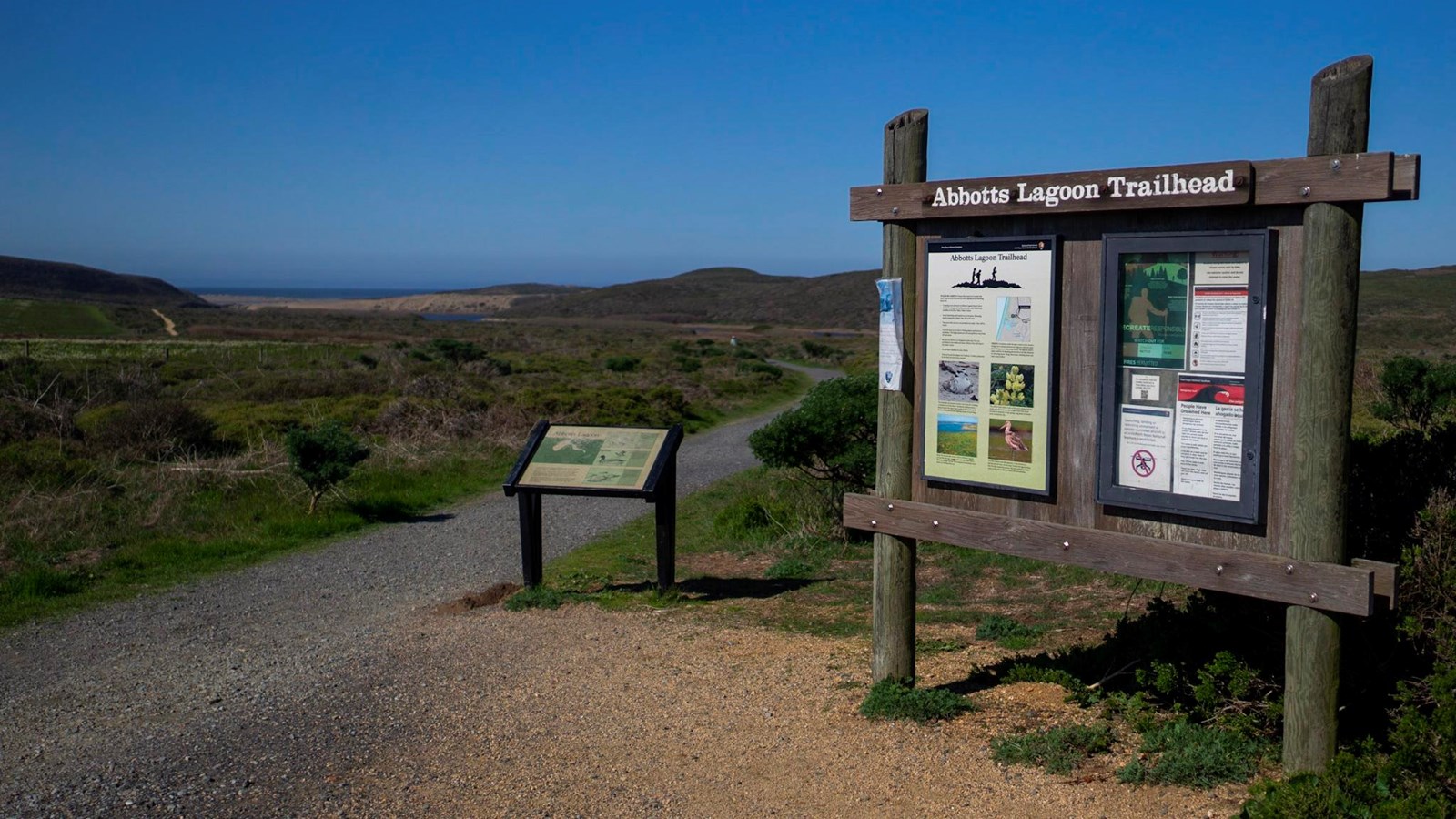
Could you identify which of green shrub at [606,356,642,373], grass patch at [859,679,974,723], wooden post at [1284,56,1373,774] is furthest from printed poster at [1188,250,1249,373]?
green shrub at [606,356,642,373]

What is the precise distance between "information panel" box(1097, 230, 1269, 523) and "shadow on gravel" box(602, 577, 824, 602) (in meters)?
3.80

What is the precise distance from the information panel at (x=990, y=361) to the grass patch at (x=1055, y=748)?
0.96 meters

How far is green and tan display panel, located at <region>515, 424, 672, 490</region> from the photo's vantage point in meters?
7.47

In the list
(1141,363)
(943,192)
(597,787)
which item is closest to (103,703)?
(597,787)

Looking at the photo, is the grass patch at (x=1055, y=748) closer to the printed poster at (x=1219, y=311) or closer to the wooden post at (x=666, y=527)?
the printed poster at (x=1219, y=311)

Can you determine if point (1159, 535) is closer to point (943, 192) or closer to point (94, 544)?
point (943, 192)

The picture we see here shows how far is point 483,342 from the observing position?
58500 mm

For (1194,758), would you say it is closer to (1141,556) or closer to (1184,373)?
(1141,556)

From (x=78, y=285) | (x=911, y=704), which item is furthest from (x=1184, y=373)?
(x=78, y=285)

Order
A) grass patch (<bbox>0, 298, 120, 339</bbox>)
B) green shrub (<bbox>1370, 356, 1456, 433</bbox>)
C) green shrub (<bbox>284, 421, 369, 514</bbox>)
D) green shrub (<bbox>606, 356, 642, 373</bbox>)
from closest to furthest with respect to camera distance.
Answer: green shrub (<bbox>284, 421, 369, 514</bbox>) < green shrub (<bbox>1370, 356, 1456, 433</bbox>) < green shrub (<bbox>606, 356, 642, 373</bbox>) < grass patch (<bbox>0, 298, 120, 339</bbox>)

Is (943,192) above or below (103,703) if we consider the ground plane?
above

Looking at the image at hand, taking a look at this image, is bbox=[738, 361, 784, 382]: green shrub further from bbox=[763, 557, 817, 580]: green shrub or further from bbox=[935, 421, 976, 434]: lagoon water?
bbox=[935, 421, 976, 434]: lagoon water

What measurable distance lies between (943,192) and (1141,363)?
Answer: 1.09m

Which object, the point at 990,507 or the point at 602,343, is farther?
the point at 602,343
